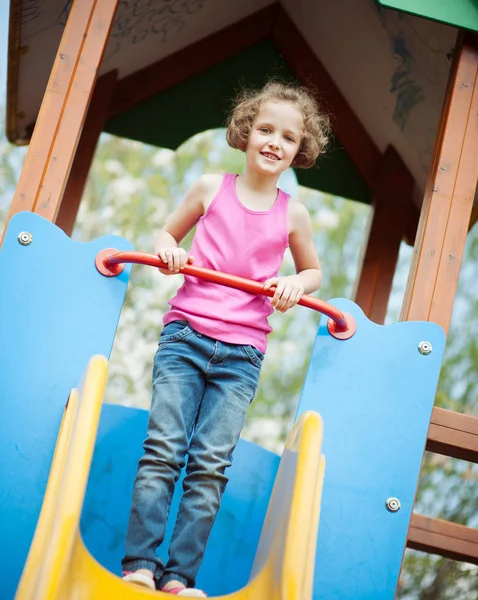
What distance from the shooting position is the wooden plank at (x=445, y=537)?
7.84ft

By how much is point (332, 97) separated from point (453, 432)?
2090 millimetres

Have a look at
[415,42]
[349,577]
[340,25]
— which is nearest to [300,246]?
[349,577]

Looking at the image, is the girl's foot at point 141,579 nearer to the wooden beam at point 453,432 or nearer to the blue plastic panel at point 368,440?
the blue plastic panel at point 368,440

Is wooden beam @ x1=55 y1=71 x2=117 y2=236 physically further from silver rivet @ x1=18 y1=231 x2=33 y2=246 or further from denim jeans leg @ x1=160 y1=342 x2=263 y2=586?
denim jeans leg @ x1=160 y1=342 x2=263 y2=586

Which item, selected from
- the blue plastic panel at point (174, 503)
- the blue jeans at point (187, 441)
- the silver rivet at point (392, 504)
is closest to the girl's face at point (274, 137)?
the blue jeans at point (187, 441)

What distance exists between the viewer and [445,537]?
7.86ft

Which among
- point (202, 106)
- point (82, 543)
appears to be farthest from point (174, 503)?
point (202, 106)

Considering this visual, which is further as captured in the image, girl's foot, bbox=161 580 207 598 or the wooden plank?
the wooden plank

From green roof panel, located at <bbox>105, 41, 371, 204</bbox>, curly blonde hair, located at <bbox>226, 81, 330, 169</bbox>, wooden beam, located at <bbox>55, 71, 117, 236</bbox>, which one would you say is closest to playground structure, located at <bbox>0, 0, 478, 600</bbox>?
curly blonde hair, located at <bbox>226, 81, 330, 169</bbox>

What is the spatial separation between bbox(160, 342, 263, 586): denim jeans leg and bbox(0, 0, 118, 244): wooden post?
63 centimetres

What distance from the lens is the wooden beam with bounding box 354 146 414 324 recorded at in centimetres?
376

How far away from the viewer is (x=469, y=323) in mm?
5094

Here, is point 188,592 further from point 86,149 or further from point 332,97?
point 332,97

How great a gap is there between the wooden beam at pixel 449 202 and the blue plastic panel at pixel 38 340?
0.83m
